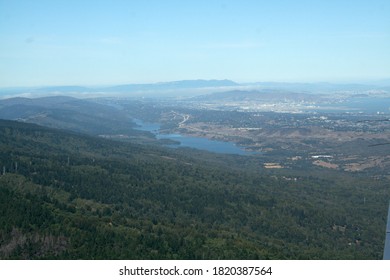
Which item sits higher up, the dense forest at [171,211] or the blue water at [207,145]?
the dense forest at [171,211]

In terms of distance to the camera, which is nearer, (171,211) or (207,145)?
(171,211)

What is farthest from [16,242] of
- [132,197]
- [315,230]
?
[315,230]

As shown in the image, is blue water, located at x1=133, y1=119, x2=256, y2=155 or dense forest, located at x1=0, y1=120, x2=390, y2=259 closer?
dense forest, located at x1=0, y1=120, x2=390, y2=259

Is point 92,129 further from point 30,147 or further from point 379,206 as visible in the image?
point 379,206

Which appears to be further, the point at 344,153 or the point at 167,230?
the point at 344,153

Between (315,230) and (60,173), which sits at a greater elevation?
(60,173)

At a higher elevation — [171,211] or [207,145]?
[171,211]

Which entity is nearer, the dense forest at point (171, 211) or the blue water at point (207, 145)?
the dense forest at point (171, 211)

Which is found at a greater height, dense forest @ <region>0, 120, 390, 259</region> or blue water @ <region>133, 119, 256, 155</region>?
dense forest @ <region>0, 120, 390, 259</region>
